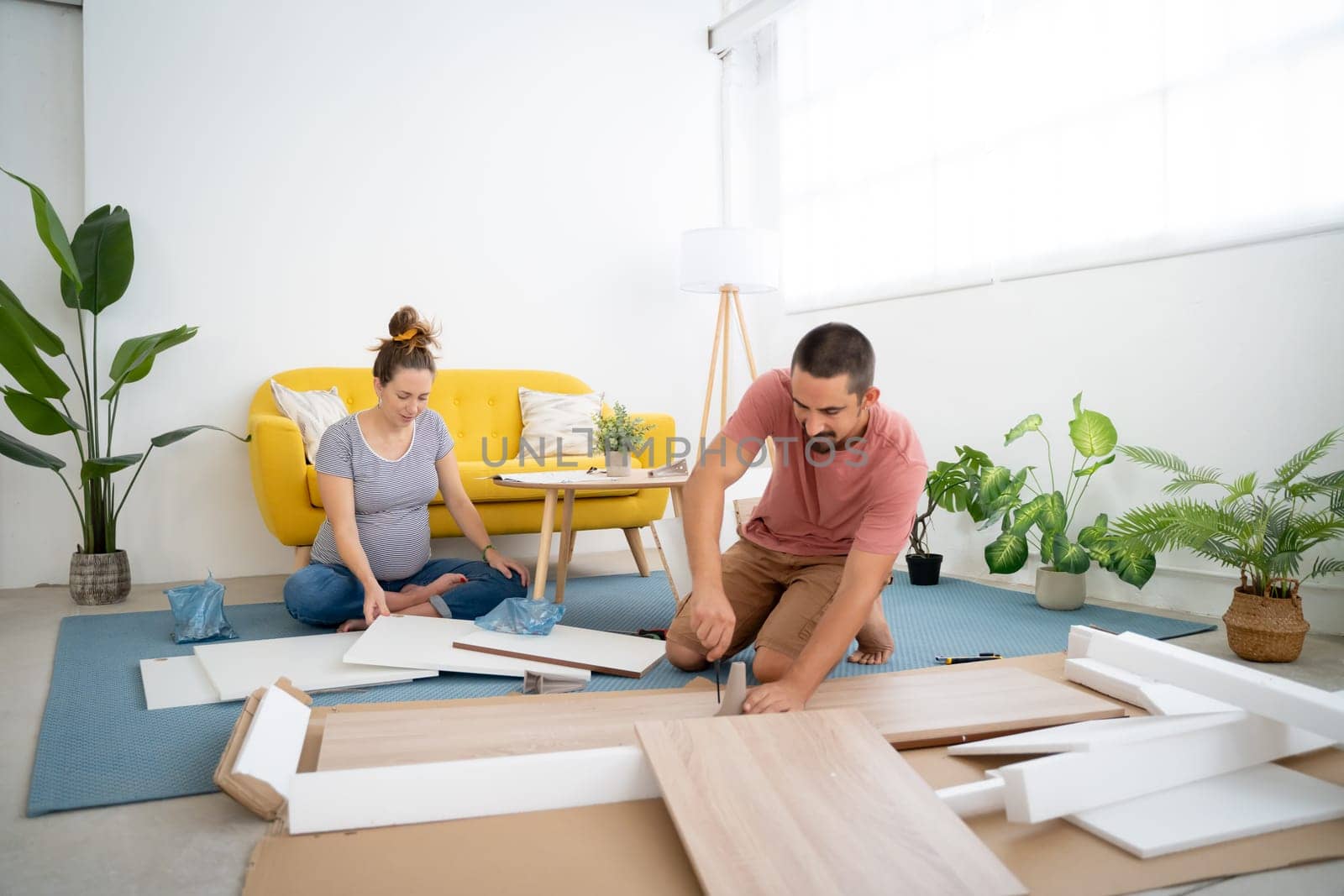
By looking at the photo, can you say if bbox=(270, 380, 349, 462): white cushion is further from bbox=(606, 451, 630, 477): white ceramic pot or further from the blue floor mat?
bbox=(606, 451, 630, 477): white ceramic pot

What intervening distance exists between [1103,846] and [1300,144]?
92.2 inches

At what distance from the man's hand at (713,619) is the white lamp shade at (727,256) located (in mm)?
2764

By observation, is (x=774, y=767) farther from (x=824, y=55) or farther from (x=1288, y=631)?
(x=824, y=55)

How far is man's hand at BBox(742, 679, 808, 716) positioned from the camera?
1569 mm

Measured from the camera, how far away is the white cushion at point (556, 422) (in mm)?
3895

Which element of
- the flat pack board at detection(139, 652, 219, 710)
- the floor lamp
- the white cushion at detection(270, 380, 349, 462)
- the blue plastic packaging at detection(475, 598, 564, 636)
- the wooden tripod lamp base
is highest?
the floor lamp

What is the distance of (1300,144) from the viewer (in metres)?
2.67

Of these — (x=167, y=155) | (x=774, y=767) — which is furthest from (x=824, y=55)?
(x=774, y=767)

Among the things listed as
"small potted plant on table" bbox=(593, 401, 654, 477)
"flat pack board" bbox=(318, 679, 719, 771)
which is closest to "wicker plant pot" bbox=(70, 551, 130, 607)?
"small potted plant on table" bbox=(593, 401, 654, 477)

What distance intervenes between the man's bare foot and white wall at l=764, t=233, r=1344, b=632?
50.7 inches

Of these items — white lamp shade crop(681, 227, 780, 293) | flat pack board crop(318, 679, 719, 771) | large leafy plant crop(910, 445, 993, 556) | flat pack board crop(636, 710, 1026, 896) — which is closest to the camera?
Answer: flat pack board crop(636, 710, 1026, 896)

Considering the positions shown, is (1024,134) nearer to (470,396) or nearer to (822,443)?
(822,443)

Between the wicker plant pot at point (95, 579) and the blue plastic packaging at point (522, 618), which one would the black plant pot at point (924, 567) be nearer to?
the blue plastic packaging at point (522, 618)

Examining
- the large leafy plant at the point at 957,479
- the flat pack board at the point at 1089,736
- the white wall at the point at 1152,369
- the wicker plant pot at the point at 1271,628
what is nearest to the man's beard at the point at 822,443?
the flat pack board at the point at 1089,736
